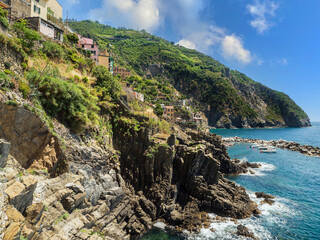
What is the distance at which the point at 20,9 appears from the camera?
27719 mm

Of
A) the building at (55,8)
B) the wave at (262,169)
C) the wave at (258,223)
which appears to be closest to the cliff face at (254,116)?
the wave at (262,169)

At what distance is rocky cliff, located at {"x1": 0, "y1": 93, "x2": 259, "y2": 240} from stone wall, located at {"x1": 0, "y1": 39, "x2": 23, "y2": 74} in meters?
3.92

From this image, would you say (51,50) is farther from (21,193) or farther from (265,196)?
(265,196)

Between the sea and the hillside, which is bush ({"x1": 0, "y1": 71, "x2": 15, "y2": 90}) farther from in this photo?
the hillside

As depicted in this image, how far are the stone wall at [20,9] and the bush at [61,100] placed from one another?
46.2 ft

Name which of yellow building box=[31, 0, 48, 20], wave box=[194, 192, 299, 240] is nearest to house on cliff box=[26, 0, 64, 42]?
yellow building box=[31, 0, 48, 20]

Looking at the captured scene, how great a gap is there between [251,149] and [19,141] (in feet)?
261

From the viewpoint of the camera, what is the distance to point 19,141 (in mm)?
15148

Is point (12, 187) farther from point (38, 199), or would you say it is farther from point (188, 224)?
point (188, 224)

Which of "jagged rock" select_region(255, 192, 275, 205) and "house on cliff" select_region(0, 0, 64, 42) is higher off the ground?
"house on cliff" select_region(0, 0, 64, 42)

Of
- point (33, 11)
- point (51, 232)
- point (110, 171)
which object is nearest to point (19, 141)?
point (51, 232)

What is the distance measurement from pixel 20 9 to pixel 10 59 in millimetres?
15671

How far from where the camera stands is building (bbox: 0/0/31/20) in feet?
85.4

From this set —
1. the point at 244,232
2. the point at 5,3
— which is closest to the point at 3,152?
the point at 5,3
